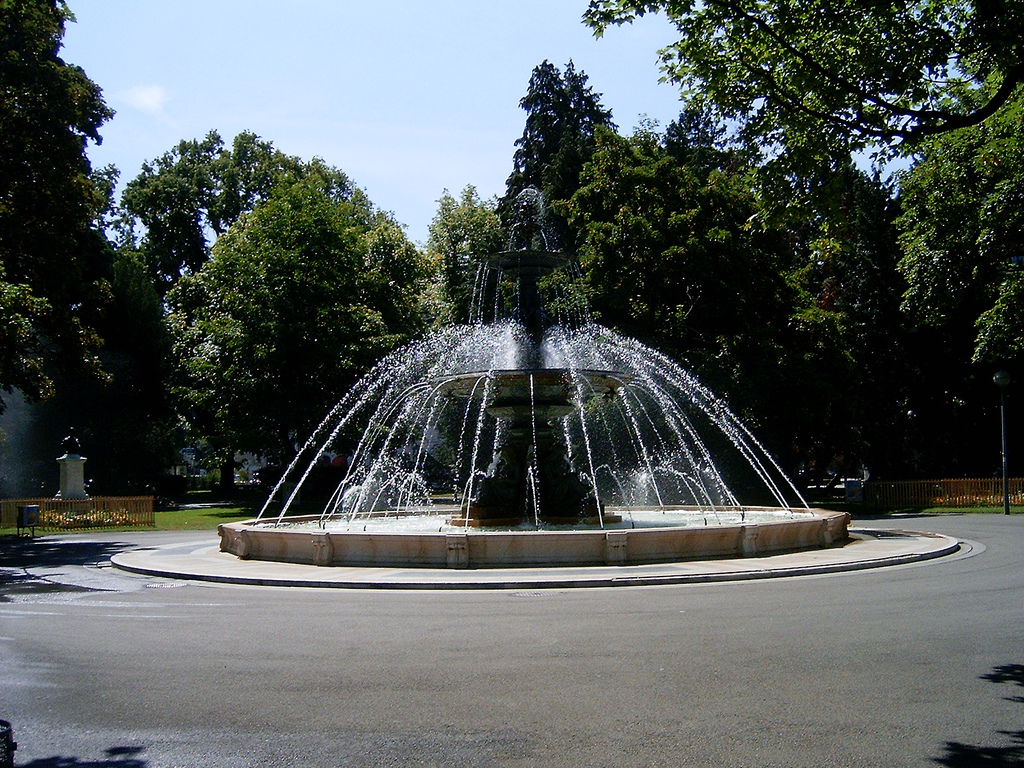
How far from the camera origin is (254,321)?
39.9 meters

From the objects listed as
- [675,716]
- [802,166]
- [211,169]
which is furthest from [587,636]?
[211,169]

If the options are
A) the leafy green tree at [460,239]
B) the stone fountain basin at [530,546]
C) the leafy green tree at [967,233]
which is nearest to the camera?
the stone fountain basin at [530,546]

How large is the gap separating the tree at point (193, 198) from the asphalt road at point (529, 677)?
49772 millimetres

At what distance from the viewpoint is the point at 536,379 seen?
1903 cm

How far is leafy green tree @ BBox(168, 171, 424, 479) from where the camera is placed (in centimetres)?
3931

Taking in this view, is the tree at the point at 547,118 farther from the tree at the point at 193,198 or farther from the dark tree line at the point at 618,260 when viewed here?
the tree at the point at 193,198

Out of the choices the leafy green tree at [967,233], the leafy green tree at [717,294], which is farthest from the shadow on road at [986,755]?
the leafy green tree at [717,294]

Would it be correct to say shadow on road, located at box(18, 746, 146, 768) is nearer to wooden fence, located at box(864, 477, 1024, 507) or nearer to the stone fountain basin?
the stone fountain basin

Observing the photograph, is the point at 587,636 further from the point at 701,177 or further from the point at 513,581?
the point at 701,177

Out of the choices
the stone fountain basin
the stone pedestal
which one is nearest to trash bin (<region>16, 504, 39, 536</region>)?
the stone pedestal

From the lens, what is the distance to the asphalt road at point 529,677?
6035 millimetres

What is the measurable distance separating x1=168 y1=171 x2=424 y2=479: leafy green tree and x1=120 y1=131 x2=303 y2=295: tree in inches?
666

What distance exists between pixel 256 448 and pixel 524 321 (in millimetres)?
23111

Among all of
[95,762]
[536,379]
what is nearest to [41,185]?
[536,379]
